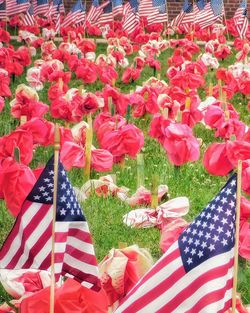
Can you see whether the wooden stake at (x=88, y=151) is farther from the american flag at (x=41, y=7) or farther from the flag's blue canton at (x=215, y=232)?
the american flag at (x=41, y=7)

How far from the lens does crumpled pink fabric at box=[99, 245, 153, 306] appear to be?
3.79 meters

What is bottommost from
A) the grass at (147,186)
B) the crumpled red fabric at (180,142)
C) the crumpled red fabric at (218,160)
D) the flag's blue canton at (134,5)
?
the flag's blue canton at (134,5)

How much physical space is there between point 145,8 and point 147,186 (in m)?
9.50

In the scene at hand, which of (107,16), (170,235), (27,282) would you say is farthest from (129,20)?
(27,282)

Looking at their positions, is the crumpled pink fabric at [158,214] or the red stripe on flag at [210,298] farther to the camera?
the crumpled pink fabric at [158,214]

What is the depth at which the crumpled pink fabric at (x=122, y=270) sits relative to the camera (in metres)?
3.79

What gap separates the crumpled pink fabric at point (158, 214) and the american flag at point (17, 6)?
35.7 feet

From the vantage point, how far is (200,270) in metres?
3.24

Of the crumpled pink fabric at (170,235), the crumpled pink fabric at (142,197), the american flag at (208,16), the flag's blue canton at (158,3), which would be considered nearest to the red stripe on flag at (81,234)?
the crumpled pink fabric at (170,235)

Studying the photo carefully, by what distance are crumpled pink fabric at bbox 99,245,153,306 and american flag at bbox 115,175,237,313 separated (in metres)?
0.50

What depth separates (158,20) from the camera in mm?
15492

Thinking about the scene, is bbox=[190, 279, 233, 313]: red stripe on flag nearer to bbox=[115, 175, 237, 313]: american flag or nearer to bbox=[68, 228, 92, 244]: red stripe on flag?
bbox=[115, 175, 237, 313]: american flag

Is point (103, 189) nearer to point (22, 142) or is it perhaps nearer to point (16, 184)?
point (22, 142)

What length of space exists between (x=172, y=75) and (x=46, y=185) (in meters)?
6.67
